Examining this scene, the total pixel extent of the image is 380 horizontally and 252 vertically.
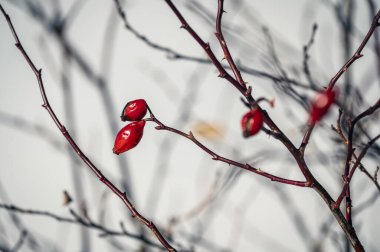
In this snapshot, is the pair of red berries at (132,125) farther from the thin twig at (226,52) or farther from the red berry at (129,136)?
the thin twig at (226,52)

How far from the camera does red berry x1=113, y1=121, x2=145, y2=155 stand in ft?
2.71

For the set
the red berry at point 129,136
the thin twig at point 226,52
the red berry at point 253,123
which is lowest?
the red berry at point 129,136

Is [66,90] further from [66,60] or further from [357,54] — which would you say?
[357,54]

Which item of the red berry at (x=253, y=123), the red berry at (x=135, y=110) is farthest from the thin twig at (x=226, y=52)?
the red berry at (x=135, y=110)

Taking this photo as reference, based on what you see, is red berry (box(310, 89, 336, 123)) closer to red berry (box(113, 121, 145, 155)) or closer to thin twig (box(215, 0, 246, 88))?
thin twig (box(215, 0, 246, 88))

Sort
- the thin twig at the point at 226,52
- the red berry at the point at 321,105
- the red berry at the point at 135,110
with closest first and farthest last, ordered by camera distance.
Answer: the red berry at the point at 321,105 → the thin twig at the point at 226,52 → the red berry at the point at 135,110

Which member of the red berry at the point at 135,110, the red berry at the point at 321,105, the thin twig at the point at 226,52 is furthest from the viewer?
the red berry at the point at 135,110

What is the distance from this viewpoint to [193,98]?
7.01 ft

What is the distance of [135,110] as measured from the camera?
31.9 inches

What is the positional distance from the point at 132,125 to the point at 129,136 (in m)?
0.04

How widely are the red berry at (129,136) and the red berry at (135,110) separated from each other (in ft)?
0.09

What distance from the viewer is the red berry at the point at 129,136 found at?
0.83 meters

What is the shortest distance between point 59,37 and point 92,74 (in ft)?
1.13

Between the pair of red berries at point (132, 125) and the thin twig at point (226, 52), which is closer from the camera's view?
the thin twig at point (226, 52)
